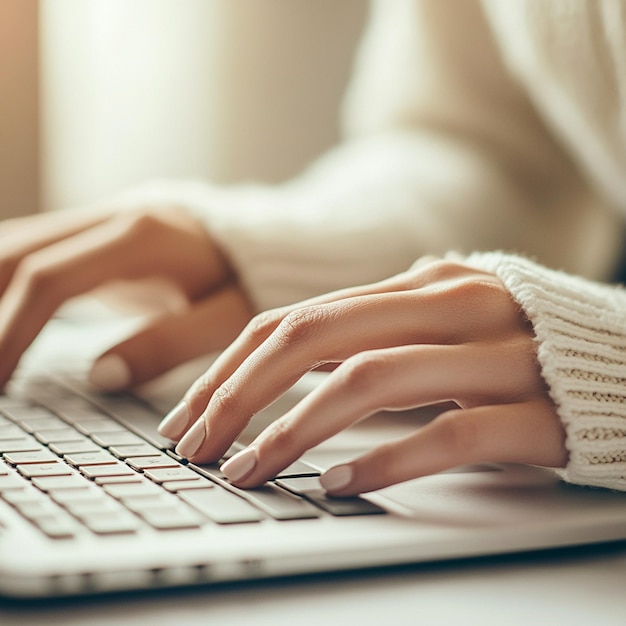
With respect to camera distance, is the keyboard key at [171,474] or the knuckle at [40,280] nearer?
the keyboard key at [171,474]

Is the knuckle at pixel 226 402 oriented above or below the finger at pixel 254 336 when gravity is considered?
below

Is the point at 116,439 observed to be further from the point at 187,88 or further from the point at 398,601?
the point at 187,88

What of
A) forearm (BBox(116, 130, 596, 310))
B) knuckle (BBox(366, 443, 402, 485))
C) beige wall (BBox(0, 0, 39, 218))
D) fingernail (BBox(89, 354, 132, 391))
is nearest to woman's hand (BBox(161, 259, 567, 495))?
knuckle (BBox(366, 443, 402, 485))

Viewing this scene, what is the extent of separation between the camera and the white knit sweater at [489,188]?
0.39 m

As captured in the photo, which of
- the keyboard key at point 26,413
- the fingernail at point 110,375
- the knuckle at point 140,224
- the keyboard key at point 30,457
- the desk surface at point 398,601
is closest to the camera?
the desk surface at point 398,601

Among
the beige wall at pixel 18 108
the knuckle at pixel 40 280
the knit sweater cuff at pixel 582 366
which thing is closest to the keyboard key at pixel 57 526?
the knit sweater cuff at pixel 582 366

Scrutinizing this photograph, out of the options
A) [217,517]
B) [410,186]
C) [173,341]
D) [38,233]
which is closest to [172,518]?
[217,517]

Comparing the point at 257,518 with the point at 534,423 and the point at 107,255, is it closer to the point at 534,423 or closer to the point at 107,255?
the point at 534,423

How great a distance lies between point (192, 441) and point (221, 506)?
8cm

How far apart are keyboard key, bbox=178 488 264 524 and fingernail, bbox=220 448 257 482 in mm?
10

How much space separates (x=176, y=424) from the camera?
16.3 inches

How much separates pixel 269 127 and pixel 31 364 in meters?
0.78

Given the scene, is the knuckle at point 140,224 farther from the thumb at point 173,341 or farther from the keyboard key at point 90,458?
the keyboard key at point 90,458

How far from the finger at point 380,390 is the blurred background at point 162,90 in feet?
3.28
